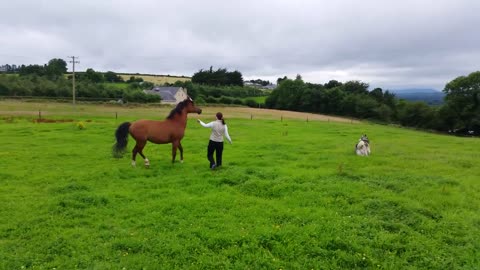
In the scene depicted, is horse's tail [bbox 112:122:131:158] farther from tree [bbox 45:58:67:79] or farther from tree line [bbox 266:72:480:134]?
tree [bbox 45:58:67:79]

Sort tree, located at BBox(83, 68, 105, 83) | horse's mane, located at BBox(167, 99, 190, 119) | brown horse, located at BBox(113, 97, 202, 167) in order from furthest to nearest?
1. tree, located at BBox(83, 68, 105, 83)
2. horse's mane, located at BBox(167, 99, 190, 119)
3. brown horse, located at BBox(113, 97, 202, 167)

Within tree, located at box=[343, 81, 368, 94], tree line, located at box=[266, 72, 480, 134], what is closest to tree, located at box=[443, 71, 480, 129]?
tree line, located at box=[266, 72, 480, 134]

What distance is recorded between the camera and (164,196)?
8562 millimetres

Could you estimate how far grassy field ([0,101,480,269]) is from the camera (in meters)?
5.62

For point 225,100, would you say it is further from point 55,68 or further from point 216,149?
point 216,149

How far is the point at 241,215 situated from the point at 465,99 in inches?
2470

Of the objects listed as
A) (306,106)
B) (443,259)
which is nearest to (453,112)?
(306,106)

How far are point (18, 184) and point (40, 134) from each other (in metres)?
13.3

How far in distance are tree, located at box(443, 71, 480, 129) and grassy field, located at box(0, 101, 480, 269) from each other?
5155 cm

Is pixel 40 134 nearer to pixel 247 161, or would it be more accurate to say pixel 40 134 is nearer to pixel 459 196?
pixel 247 161

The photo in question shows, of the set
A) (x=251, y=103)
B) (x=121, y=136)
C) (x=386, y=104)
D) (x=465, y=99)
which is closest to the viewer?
(x=121, y=136)

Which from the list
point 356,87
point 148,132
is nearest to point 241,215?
point 148,132

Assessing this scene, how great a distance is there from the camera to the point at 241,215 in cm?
723

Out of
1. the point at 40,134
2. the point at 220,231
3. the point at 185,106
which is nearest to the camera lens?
the point at 220,231
